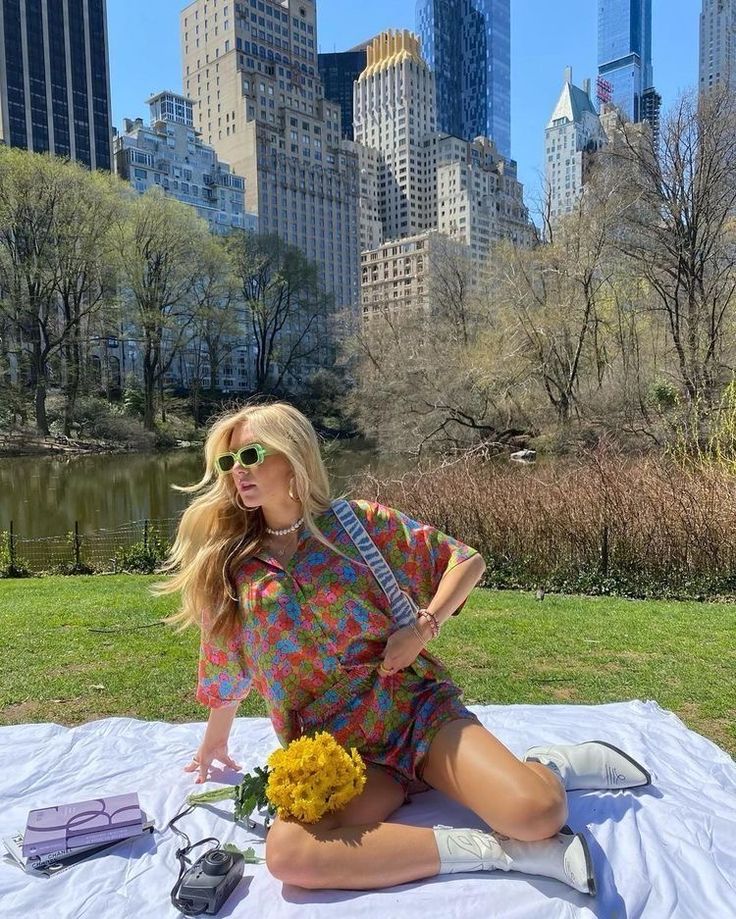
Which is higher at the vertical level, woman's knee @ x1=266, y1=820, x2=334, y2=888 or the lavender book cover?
woman's knee @ x1=266, y1=820, x2=334, y2=888

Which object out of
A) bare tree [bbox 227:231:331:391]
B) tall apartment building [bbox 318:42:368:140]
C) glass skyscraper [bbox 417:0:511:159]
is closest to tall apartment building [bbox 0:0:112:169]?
bare tree [bbox 227:231:331:391]

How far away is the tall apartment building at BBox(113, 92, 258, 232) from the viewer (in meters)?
72.4

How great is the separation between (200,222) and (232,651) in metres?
39.8

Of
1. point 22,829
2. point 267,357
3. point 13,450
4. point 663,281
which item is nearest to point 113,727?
point 22,829

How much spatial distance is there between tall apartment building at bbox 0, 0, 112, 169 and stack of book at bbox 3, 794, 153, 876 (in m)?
97.4

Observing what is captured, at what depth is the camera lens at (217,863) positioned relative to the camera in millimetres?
2045

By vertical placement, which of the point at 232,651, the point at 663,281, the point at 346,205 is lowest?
the point at 232,651

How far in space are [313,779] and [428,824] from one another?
494 mm

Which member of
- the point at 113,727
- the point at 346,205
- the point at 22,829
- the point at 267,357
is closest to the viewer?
the point at 22,829

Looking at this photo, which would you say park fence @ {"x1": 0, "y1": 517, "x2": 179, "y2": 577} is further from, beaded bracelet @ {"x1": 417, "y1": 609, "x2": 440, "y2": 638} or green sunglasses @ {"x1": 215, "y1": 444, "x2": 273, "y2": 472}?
beaded bracelet @ {"x1": 417, "y1": 609, "x2": 440, "y2": 638}

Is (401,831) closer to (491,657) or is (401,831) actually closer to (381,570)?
(381,570)

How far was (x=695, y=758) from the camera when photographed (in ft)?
9.27

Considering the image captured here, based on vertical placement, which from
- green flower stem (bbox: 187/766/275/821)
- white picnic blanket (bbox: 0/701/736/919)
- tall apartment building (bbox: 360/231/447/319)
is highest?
tall apartment building (bbox: 360/231/447/319)

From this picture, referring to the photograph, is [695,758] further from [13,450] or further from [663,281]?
[13,450]
